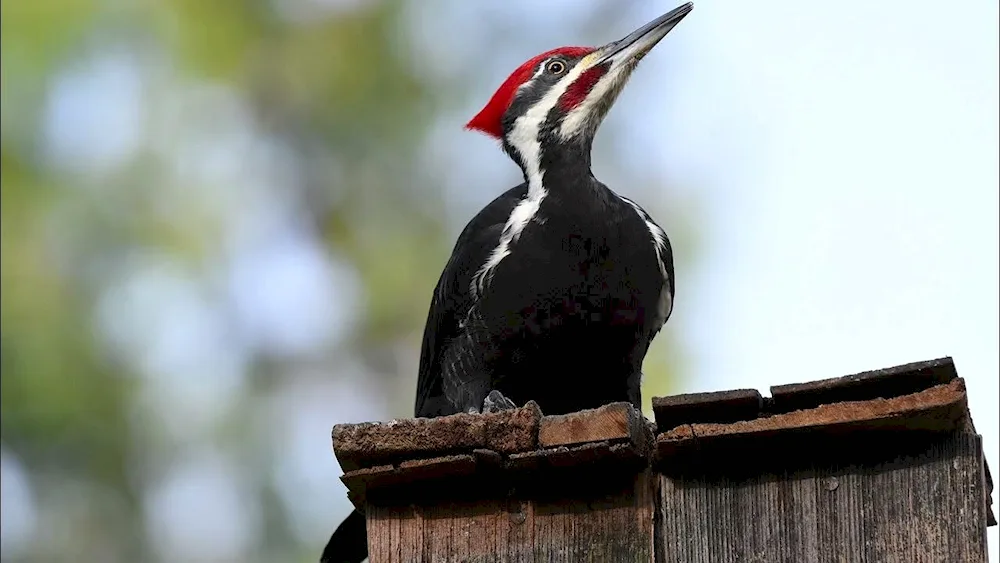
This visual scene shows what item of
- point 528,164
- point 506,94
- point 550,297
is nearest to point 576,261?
point 550,297

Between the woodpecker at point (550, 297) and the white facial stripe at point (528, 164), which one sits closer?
the woodpecker at point (550, 297)

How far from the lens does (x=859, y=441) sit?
244 centimetres

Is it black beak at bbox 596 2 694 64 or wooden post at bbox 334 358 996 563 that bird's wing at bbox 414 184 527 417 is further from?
wooden post at bbox 334 358 996 563

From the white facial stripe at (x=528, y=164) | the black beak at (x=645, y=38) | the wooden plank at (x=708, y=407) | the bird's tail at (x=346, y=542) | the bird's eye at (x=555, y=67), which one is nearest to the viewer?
the wooden plank at (x=708, y=407)

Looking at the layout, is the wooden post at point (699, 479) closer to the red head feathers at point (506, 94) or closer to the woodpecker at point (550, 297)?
the woodpecker at point (550, 297)

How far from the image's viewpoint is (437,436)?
8.58 feet

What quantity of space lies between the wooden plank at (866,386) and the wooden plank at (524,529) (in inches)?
12.9

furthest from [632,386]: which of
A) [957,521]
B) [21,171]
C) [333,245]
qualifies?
[21,171]

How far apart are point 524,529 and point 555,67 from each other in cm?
223

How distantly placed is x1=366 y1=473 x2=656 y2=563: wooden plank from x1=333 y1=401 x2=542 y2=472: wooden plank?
12 centimetres

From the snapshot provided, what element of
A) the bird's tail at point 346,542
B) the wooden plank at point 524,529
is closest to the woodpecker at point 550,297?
the bird's tail at point 346,542

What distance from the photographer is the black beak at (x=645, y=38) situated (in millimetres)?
4320

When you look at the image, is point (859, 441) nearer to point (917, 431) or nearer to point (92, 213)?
point (917, 431)

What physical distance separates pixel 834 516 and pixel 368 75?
24.4ft
